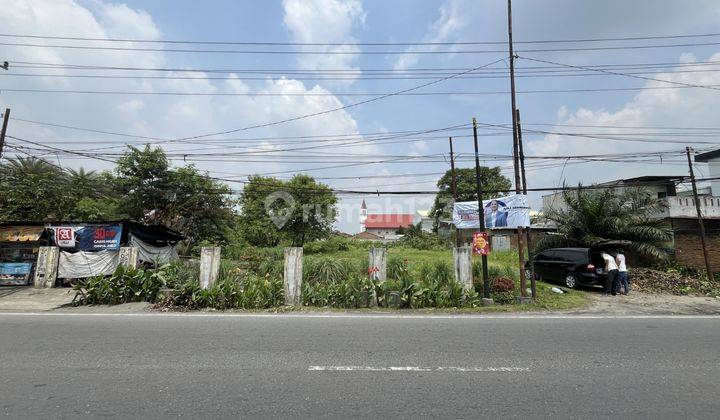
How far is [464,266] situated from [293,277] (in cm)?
518

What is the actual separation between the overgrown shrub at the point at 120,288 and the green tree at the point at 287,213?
2264 centimetres

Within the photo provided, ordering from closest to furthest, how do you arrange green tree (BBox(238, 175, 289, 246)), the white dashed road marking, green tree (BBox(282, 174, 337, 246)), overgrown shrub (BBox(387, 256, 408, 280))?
the white dashed road marking → overgrown shrub (BBox(387, 256, 408, 280)) → green tree (BBox(282, 174, 337, 246)) → green tree (BBox(238, 175, 289, 246))

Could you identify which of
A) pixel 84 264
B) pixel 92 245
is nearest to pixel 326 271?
pixel 84 264

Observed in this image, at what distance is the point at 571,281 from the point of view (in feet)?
49.9

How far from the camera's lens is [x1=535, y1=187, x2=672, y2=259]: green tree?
17.1 meters

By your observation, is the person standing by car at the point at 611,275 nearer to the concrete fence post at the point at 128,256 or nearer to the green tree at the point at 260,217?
the concrete fence post at the point at 128,256

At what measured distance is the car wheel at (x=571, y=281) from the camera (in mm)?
15078

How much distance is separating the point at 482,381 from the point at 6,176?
98.0 ft

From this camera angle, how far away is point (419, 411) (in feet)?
12.6

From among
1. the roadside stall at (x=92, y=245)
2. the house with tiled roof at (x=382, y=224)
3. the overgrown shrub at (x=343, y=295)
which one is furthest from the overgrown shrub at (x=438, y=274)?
the house with tiled roof at (x=382, y=224)

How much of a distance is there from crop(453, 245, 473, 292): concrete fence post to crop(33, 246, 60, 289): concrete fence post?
51.7ft

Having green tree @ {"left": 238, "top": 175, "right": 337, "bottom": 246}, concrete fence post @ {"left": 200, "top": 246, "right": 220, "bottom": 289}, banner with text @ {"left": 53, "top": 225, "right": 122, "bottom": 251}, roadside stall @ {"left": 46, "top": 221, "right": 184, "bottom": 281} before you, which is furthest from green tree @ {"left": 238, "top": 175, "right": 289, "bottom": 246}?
concrete fence post @ {"left": 200, "top": 246, "right": 220, "bottom": 289}

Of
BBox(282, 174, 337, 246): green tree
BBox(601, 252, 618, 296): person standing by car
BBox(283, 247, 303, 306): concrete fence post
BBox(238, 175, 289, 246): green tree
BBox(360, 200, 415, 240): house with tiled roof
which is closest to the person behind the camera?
BBox(283, 247, 303, 306): concrete fence post

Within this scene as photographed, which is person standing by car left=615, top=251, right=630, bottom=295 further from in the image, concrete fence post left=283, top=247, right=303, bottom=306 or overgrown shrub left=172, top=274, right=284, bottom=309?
overgrown shrub left=172, top=274, right=284, bottom=309
